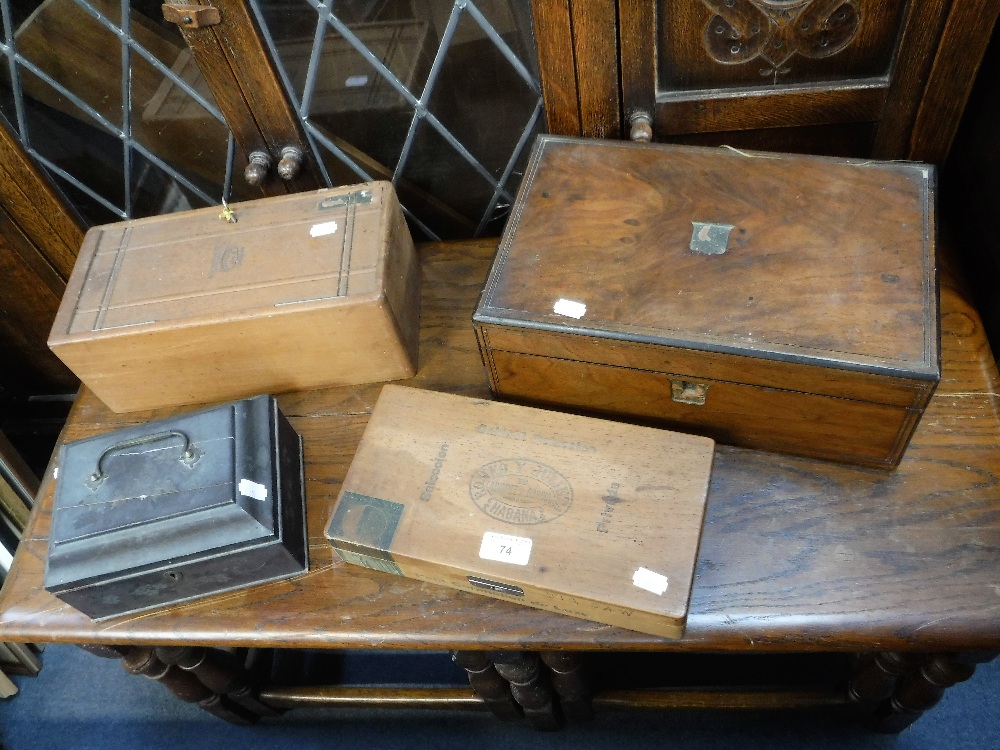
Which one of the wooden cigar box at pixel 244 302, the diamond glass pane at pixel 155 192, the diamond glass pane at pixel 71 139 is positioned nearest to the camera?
the wooden cigar box at pixel 244 302

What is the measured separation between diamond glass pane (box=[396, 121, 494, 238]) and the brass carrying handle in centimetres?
63

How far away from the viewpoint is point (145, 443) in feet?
3.98

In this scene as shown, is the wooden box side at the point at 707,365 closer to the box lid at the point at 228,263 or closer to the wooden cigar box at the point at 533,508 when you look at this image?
the wooden cigar box at the point at 533,508

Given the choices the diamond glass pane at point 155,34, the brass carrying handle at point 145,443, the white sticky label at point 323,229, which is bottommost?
the brass carrying handle at point 145,443

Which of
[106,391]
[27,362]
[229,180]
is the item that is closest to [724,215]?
[229,180]

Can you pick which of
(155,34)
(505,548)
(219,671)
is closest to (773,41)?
(505,548)

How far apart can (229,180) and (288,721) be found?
3.72 feet

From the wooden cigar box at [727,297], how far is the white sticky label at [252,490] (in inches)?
14.5

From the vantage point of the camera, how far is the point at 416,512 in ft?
3.74

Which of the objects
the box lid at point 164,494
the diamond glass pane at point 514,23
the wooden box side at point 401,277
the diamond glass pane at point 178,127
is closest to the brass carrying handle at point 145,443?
the box lid at point 164,494

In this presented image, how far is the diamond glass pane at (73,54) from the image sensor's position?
4.47ft

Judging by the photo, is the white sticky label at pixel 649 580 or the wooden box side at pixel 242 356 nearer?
the white sticky label at pixel 649 580

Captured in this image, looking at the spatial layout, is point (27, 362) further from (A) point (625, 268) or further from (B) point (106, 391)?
(A) point (625, 268)

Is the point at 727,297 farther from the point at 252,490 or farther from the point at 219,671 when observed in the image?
the point at 219,671
